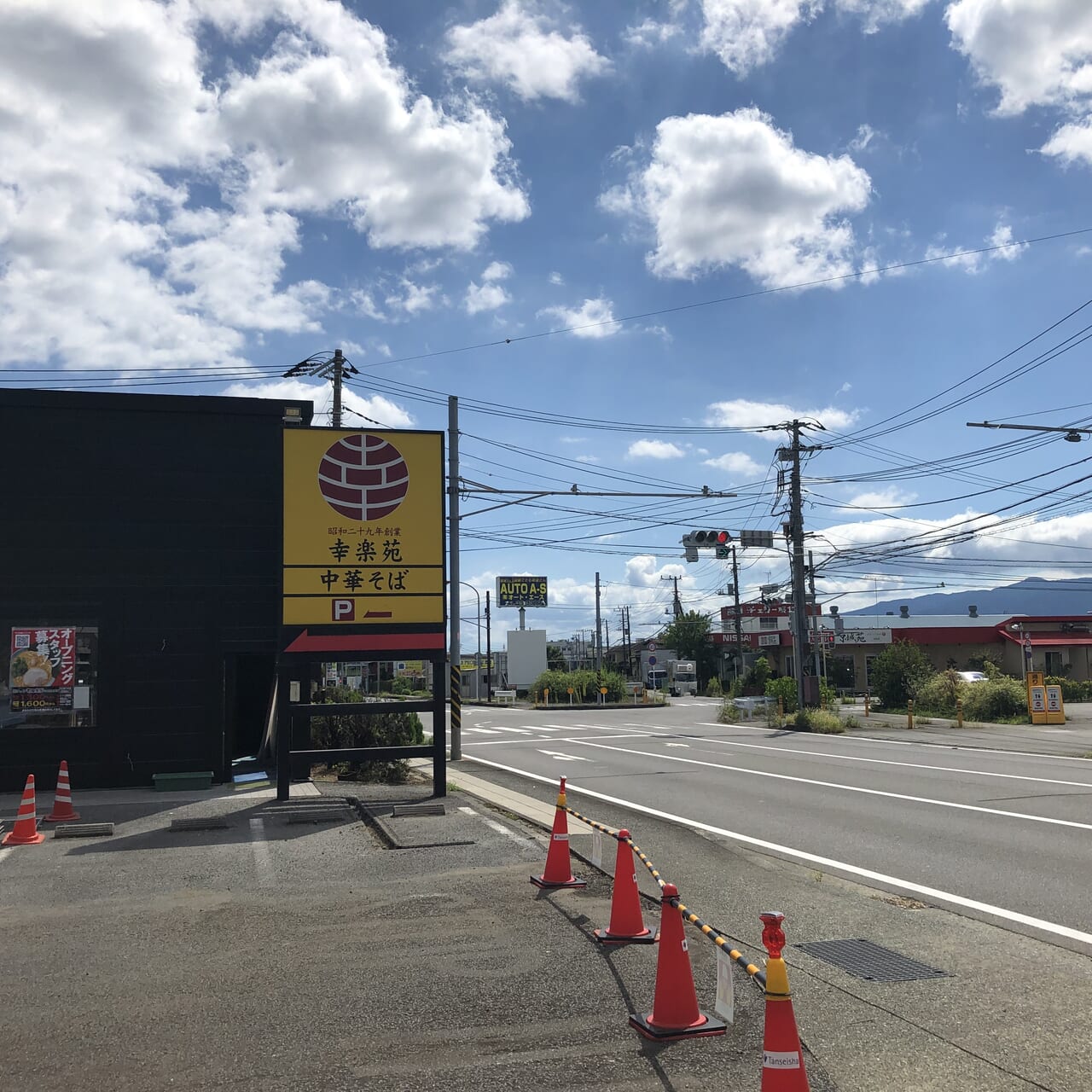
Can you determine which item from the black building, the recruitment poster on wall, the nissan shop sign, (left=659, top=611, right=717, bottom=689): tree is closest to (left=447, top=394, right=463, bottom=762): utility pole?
the black building

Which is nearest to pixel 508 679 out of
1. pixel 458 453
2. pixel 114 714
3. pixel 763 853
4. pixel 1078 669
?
pixel 1078 669

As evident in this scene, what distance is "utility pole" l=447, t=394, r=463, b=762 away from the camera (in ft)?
71.3

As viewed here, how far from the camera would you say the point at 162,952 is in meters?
6.80

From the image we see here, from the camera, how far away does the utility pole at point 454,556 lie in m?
21.7

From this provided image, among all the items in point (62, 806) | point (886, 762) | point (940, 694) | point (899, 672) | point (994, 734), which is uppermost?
point (899, 672)

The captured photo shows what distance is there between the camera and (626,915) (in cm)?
688

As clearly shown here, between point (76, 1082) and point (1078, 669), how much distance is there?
68.0 metres

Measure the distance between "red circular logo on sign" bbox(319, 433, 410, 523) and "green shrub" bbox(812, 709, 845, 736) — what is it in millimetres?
21287

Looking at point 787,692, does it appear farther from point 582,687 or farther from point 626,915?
point 626,915

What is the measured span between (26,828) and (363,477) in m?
6.48

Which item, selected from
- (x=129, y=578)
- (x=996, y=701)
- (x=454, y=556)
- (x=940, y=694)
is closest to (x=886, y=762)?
(x=454, y=556)

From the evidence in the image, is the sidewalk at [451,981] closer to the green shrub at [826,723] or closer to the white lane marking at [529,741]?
the white lane marking at [529,741]

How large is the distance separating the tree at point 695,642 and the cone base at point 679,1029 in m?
87.3

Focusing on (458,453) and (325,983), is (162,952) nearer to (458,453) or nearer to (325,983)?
(325,983)
